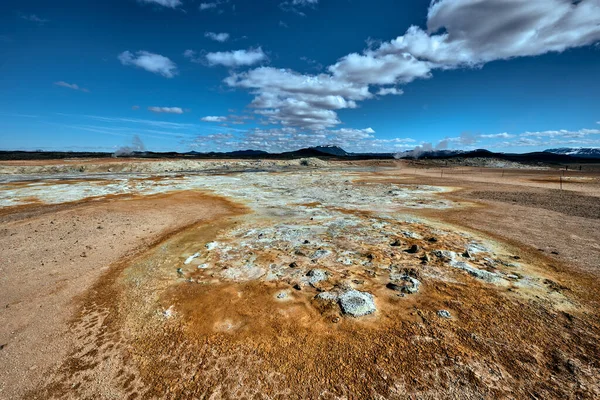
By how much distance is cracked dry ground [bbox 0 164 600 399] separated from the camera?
3.54 metres

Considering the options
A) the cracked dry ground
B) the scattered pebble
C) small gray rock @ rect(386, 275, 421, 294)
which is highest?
the scattered pebble

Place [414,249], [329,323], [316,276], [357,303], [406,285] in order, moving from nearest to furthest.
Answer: [329,323]
[357,303]
[406,285]
[316,276]
[414,249]

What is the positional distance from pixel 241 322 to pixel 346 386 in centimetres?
218

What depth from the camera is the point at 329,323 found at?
4.70 metres

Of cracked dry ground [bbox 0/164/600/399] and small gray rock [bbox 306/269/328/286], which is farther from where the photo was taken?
small gray rock [bbox 306/269/328/286]

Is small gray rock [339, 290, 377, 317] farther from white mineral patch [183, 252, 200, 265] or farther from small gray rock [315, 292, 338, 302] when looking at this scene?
white mineral patch [183, 252, 200, 265]

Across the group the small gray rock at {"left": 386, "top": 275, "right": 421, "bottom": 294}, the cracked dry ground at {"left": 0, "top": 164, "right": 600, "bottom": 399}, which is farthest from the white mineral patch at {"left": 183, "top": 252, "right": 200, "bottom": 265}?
the small gray rock at {"left": 386, "top": 275, "right": 421, "bottom": 294}

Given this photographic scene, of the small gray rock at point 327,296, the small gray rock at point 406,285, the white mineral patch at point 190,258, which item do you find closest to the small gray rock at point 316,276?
the small gray rock at point 327,296

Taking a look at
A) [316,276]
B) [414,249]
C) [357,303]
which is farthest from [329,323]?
[414,249]

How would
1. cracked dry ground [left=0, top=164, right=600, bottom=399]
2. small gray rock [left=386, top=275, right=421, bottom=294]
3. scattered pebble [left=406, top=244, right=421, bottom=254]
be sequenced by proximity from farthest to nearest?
1. scattered pebble [left=406, top=244, right=421, bottom=254]
2. small gray rock [left=386, top=275, right=421, bottom=294]
3. cracked dry ground [left=0, top=164, right=600, bottom=399]

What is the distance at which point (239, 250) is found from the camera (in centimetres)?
820

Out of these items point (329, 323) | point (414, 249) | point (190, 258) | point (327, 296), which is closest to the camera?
point (329, 323)

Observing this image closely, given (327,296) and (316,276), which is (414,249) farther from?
(327,296)

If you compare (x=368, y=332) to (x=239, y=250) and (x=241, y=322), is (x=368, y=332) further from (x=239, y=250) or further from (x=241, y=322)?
(x=239, y=250)
